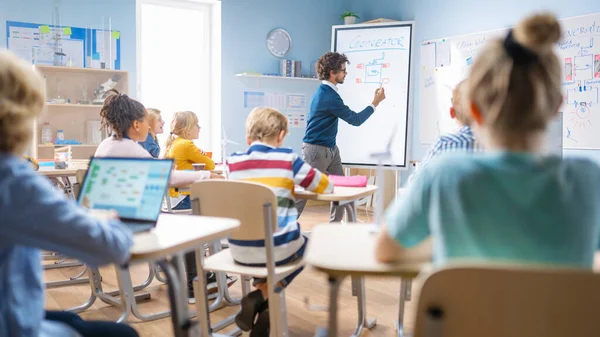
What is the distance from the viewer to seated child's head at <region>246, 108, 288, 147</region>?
93.2 inches

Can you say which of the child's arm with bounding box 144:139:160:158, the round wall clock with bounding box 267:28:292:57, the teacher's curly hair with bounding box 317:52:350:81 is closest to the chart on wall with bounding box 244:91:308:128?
the round wall clock with bounding box 267:28:292:57

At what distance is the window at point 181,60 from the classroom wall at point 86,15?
4.3 inches

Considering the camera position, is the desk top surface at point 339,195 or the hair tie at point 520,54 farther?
the desk top surface at point 339,195

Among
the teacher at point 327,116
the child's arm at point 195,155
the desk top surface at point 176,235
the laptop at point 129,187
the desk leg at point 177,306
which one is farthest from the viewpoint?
the teacher at point 327,116

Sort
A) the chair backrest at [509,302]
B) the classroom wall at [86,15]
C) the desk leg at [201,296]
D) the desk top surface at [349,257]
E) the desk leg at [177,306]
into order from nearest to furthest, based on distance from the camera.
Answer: the chair backrest at [509,302] → the desk top surface at [349,257] → the desk leg at [177,306] → the desk leg at [201,296] → the classroom wall at [86,15]

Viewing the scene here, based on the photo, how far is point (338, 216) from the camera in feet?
9.83

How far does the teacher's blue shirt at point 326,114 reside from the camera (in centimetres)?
422

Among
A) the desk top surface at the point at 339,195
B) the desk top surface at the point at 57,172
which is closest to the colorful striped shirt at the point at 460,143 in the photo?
the desk top surface at the point at 339,195

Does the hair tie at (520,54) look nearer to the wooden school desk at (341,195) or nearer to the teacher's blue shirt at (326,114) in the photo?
the wooden school desk at (341,195)

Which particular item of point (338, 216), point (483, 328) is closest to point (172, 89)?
point (338, 216)

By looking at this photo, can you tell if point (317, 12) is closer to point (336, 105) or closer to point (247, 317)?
point (336, 105)

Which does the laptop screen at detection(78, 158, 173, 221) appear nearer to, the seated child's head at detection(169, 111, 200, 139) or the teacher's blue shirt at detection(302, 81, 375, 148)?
the seated child's head at detection(169, 111, 200, 139)

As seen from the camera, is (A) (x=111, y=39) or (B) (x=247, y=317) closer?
(B) (x=247, y=317)

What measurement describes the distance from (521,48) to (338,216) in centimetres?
207
